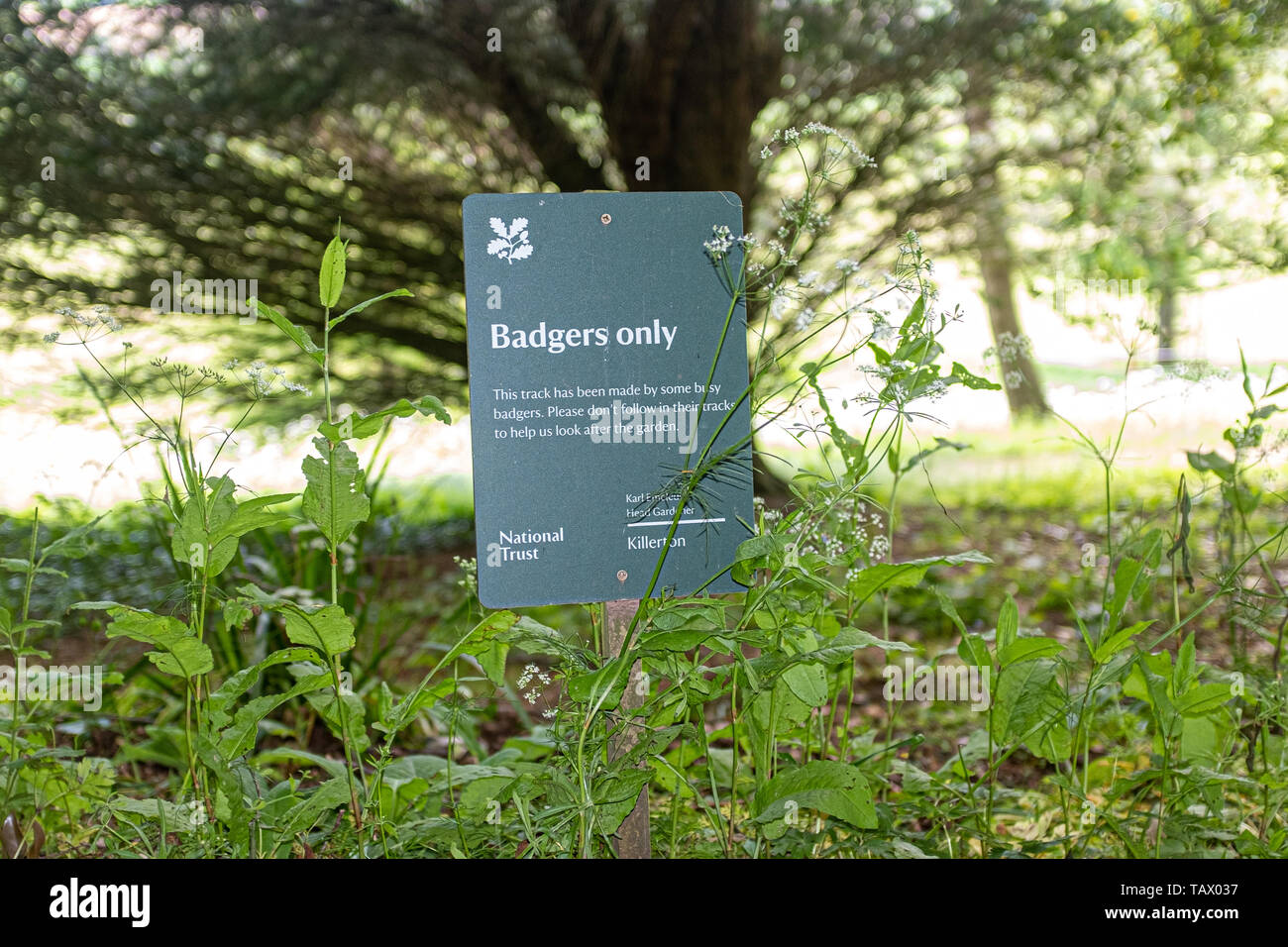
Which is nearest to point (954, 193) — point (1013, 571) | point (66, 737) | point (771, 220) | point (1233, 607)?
point (771, 220)

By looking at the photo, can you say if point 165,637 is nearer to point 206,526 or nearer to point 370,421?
point 206,526

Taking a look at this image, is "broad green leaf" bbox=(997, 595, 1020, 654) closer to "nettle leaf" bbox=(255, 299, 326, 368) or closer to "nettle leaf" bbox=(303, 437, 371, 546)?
"nettle leaf" bbox=(303, 437, 371, 546)

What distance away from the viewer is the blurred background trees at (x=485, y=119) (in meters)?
3.97

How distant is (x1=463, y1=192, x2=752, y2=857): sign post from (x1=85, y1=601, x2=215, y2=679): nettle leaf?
456 millimetres

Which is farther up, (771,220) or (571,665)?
(771,220)

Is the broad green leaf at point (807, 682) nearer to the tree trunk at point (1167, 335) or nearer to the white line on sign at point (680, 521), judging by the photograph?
the white line on sign at point (680, 521)

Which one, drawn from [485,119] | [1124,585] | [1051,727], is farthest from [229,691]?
[485,119]

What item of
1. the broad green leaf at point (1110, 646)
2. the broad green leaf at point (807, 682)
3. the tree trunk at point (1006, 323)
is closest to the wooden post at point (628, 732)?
the broad green leaf at point (807, 682)

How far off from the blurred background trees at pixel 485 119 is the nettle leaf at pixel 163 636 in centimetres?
257

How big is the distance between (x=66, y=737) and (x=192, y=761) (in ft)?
3.98


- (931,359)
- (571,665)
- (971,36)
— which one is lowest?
(571,665)

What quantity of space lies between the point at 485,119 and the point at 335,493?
354 cm

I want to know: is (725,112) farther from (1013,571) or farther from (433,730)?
(433,730)

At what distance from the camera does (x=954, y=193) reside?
5035mm
